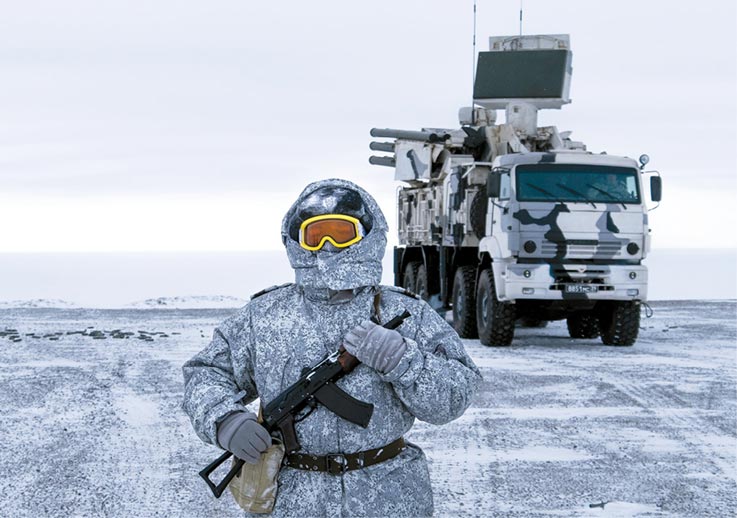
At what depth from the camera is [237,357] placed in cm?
303

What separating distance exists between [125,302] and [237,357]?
72.3 feet

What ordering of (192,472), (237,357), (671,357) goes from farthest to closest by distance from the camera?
(671,357) < (192,472) < (237,357)

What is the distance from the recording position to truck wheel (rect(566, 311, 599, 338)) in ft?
51.1

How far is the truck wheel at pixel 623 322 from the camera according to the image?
13750 mm

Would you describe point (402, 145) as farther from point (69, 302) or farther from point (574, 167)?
point (69, 302)

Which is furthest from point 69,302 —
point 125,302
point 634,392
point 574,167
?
point 634,392

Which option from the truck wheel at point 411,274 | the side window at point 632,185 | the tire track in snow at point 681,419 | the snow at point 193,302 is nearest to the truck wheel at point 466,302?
the side window at point 632,185

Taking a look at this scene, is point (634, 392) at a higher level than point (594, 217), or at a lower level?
lower

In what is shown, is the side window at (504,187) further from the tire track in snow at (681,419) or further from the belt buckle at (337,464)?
the belt buckle at (337,464)

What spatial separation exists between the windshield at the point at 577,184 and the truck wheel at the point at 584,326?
2.89 meters

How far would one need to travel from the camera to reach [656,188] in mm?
12977

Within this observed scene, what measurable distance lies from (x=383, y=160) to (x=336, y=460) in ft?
50.7

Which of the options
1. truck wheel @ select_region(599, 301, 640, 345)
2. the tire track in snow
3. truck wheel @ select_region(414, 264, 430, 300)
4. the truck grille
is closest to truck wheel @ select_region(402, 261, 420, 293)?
truck wheel @ select_region(414, 264, 430, 300)

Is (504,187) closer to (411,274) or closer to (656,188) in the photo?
(656,188)
